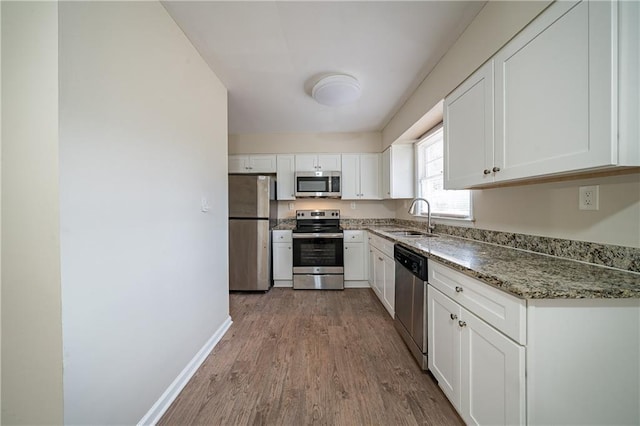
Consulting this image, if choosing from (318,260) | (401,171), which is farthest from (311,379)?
(401,171)

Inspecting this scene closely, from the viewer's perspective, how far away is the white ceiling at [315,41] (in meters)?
1.41

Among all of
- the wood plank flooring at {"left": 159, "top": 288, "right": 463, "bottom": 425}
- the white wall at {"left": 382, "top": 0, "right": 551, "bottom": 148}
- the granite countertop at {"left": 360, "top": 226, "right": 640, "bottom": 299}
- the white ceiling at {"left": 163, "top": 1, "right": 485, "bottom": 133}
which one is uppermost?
the white ceiling at {"left": 163, "top": 1, "right": 485, "bottom": 133}

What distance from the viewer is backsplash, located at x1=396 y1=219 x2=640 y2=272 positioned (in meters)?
0.97

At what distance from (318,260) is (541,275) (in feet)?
8.64

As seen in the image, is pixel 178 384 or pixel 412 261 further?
pixel 412 261

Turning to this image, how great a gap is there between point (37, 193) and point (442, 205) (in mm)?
2993

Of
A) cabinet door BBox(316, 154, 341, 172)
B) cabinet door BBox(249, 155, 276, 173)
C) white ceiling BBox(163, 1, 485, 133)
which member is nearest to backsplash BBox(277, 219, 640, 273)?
white ceiling BBox(163, 1, 485, 133)

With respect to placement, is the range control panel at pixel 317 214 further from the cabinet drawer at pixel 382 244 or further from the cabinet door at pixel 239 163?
the cabinet door at pixel 239 163

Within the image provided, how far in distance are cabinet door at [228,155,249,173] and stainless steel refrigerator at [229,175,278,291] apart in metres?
0.53

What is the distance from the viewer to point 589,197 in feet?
3.61

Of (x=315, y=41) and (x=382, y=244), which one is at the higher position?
(x=315, y=41)

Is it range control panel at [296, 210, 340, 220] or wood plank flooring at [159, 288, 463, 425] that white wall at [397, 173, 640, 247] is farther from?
range control panel at [296, 210, 340, 220]

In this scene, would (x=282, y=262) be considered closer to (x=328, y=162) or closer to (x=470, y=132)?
(x=328, y=162)

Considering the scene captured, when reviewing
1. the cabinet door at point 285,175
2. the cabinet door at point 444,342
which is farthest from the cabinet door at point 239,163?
the cabinet door at point 444,342
